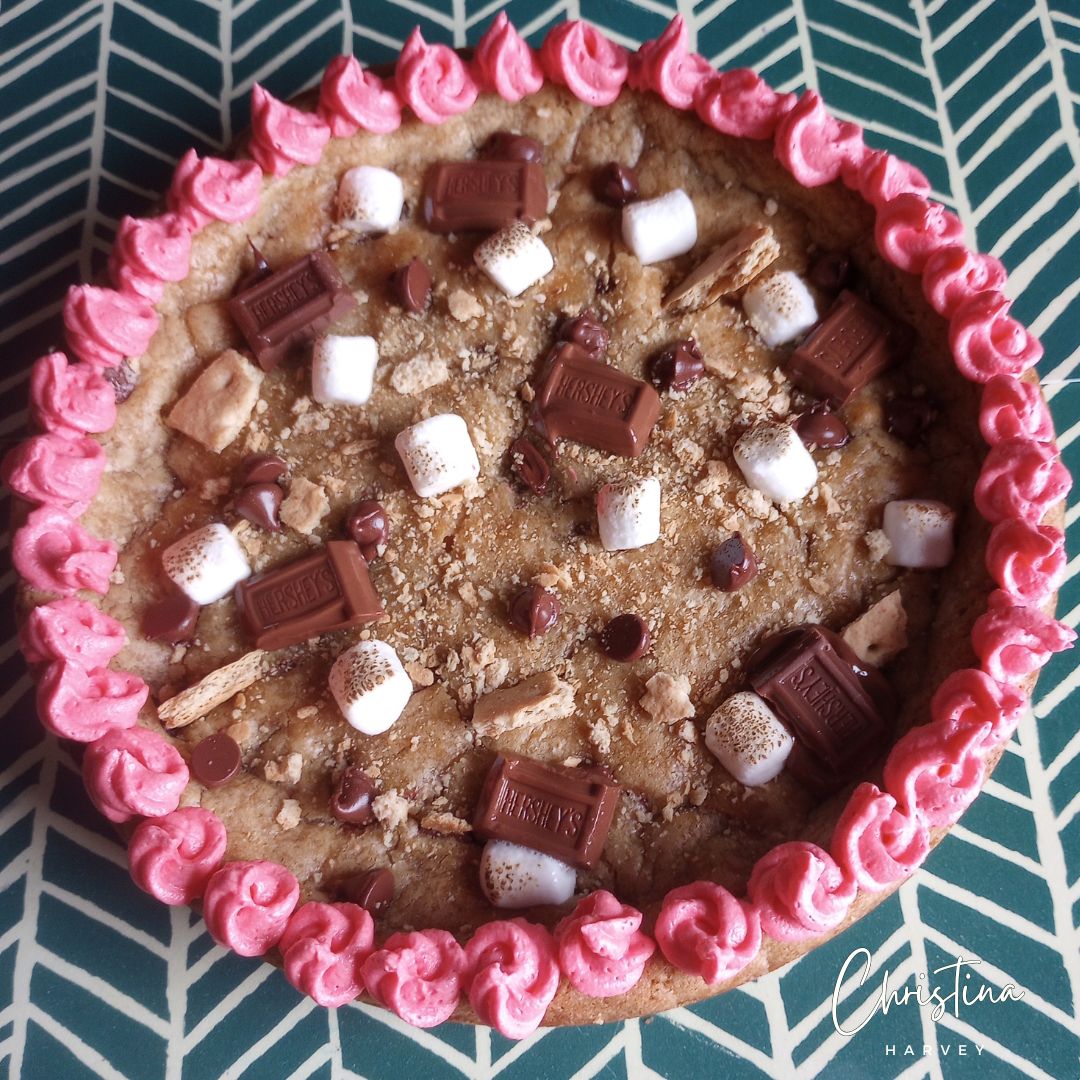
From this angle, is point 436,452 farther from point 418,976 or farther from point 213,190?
point 418,976

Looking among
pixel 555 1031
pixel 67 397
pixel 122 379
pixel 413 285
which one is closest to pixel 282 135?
pixel 413 285

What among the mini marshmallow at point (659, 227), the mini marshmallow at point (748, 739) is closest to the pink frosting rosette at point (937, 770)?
the mini marshmallow at point (748, 739)

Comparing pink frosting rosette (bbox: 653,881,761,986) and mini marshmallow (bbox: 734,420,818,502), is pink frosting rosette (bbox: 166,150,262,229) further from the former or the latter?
pink frosting rosette (bbox: 653,881,761,986)

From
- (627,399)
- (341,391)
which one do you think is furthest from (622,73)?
(341,391)

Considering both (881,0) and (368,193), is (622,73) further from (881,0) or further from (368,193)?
(881,0)

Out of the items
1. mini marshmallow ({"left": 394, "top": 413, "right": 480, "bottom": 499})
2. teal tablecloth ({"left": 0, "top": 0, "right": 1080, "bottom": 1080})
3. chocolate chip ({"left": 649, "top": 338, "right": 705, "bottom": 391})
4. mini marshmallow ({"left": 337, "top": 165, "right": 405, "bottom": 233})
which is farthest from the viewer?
teal tablecloth ({"left": 0, "top": 0, "right": 1080, "bottom": 1080})

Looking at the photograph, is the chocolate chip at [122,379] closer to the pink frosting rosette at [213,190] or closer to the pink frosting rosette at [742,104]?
the pink frosting rosette at [213,190]
